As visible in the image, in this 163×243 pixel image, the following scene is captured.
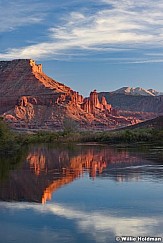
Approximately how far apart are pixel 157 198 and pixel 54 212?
4399 millimetres

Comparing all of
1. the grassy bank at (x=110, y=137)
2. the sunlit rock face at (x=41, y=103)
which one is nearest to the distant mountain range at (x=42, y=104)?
the sunlit rock face at (x=41, y=103)

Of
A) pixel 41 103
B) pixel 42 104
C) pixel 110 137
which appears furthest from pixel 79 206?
pixel 41 103

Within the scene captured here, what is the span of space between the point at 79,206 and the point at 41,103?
138 m

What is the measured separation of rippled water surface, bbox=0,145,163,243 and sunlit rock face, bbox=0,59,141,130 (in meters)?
110

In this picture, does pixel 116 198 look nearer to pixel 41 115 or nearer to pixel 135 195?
pixel 135 195

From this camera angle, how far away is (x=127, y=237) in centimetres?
1109

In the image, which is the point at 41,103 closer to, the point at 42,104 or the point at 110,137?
the point at 42,104

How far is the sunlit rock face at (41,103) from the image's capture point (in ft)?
468

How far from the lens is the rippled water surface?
11.7m

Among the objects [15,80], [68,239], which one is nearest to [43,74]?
[15,80]

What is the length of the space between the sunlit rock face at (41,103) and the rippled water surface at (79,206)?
10956 cm

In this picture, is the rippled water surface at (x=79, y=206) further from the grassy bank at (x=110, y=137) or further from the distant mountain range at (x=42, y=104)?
the distant mountain range at (x=42, y=104)

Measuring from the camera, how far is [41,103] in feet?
500

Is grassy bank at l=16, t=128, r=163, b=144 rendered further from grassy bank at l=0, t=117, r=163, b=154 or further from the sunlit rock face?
the sunlit rock face
